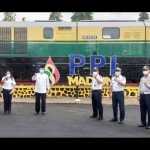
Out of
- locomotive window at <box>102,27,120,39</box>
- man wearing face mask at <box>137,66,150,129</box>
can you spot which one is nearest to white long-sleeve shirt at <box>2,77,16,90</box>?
man wearing face mask at <box>137,66,150,129</box>

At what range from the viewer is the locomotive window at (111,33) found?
1484 centimetres

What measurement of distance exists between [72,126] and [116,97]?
1.70m

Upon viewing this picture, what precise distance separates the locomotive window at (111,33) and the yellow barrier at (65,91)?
A: 2.45m

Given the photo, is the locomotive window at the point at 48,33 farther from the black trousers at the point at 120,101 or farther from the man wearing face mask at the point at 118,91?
the black trousers at the point at 120,101

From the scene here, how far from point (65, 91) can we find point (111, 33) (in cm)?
357

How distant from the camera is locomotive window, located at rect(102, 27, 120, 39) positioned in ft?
48.7

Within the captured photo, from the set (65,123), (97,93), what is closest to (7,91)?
(65,123)

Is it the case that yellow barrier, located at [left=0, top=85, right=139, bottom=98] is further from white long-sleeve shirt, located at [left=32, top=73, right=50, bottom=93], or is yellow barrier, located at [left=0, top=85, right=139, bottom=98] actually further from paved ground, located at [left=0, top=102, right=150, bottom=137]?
white long-sleeve shirt, located at [left=32, top=73, right=50, bottom=93]

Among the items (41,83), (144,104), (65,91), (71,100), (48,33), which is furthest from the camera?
(65,91)

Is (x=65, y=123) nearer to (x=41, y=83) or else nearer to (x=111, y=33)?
(x=41, y=83)

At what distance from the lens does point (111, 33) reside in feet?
49.0

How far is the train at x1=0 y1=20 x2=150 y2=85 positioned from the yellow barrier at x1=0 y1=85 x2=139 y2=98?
48 centimetres

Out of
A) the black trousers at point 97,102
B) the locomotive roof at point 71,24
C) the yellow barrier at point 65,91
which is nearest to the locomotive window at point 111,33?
the locomotive roof at point 71,24

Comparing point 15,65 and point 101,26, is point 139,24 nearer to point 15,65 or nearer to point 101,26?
point 101,26
